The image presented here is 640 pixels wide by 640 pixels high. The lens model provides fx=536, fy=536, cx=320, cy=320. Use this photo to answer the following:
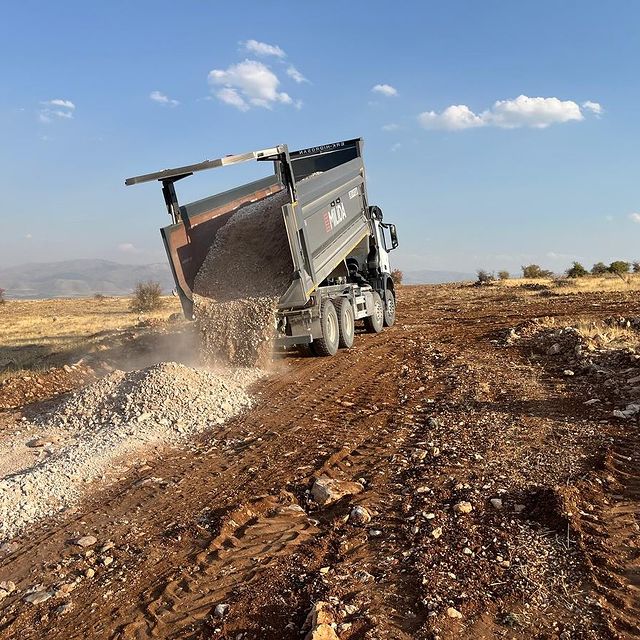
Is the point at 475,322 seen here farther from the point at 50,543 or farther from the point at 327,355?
the point at 50,543

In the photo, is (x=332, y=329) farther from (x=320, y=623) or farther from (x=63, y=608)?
(x=320, y=623)

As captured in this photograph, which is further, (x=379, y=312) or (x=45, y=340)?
(x=45, y=340)

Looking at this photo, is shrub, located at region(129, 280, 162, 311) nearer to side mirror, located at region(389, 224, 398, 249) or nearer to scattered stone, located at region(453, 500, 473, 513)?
side mirror, located at region(389, 224, 398, 249)

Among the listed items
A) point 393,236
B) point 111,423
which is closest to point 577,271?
point 393,236

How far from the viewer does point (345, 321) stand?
421 inches

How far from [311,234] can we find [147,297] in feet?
78.6

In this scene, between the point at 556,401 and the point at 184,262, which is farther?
the point at 184,262

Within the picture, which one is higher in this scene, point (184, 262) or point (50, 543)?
point (184, 262)

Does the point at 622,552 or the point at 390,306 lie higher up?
the point at 390,306

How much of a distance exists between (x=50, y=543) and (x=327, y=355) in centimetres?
652

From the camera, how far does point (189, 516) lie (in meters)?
4.32

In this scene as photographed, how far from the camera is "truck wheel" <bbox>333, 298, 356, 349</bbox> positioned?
34.6 feet

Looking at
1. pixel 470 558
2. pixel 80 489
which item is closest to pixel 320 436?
pixel 80 489

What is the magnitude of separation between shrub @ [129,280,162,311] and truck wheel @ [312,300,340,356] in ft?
73.5
